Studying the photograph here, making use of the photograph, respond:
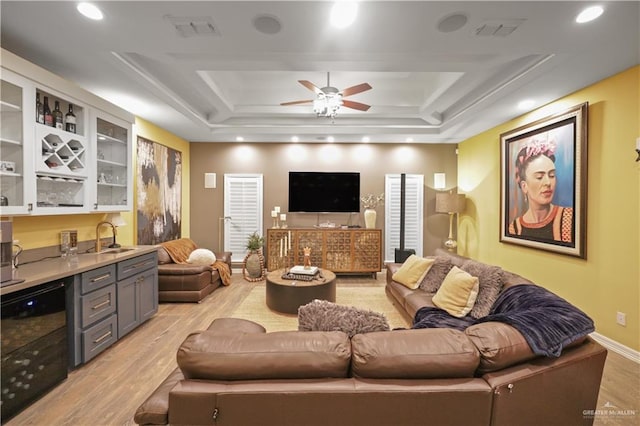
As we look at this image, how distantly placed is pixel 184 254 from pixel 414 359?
4.61 metres

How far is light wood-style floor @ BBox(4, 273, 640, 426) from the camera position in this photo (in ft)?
6.49

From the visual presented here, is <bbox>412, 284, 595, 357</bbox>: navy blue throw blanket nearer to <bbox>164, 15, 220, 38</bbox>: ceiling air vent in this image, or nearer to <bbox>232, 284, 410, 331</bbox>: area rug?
<bbox>232, 284, 410, 331</bbox>: area rug

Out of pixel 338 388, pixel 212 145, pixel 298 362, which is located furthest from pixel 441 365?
pixel 212 145

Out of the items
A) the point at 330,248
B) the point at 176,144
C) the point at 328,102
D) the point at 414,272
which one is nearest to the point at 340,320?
the point at 414,272

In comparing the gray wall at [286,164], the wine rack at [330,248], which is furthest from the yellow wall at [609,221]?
the wine rack at [330,248]

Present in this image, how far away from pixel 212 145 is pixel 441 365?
6002 mm

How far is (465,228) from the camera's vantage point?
5.66 meters

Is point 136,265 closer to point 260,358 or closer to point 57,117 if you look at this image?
point 57,117

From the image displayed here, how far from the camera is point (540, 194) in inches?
146

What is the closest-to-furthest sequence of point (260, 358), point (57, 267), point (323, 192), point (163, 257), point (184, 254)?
point (260, 358) < point (57, 267) < point (163, 257) < point (184, 254) < point (323, 192)

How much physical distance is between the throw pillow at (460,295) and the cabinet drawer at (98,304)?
3368 mm

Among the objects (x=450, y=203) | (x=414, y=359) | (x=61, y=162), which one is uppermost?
(x=61, y=162)

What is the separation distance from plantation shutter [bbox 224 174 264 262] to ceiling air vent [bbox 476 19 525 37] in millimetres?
4676

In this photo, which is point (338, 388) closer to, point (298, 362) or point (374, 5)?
point (298, 362)
